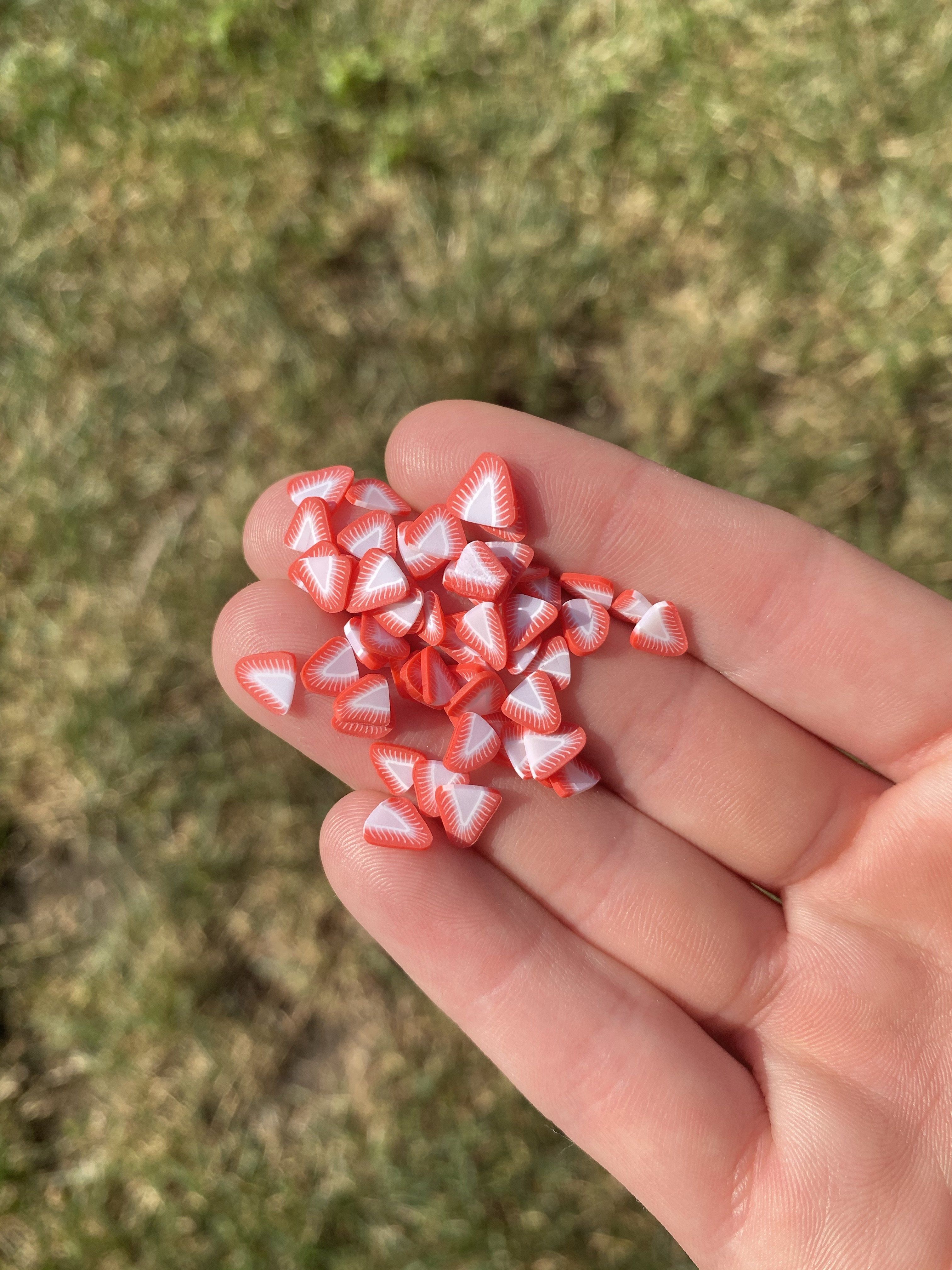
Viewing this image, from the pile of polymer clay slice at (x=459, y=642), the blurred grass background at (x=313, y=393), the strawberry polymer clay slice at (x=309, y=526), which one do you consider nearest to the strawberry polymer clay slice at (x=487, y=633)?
the pile of polymer clay slice at (x=459, y=642)

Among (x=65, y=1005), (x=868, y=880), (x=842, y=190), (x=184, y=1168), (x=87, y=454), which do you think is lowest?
(x=184, y=1168)

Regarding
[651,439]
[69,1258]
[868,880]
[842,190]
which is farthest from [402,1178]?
[842,190]

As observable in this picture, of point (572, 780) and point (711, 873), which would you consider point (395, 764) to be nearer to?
point (572, 780)

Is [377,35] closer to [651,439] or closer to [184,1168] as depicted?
[651,439]

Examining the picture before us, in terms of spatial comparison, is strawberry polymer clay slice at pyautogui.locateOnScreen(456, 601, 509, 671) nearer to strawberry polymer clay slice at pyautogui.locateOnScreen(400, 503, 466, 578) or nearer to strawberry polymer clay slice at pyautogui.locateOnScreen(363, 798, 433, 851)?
strawberry polymer clay slice at pyautogui.locateOnScreen(400, 503, 466, 578)

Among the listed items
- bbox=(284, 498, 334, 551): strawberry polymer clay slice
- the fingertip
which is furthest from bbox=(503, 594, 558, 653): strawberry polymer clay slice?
the fingertip

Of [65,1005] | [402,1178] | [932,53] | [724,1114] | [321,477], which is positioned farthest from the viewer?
[932,53]

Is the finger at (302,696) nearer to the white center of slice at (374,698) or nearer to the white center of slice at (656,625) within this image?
the white center of slice at (374,698)
